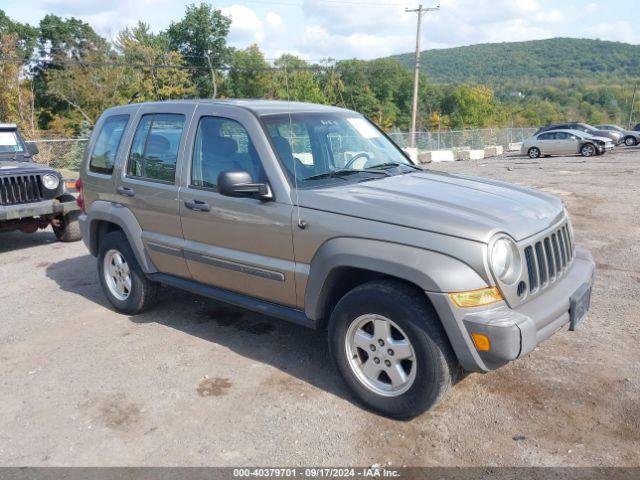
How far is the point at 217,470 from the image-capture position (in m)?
3.11

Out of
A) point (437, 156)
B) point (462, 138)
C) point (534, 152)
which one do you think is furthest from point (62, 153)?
point (462, 138)

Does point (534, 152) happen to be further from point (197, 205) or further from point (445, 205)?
point (445, 205)

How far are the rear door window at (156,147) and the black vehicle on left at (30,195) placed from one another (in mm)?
3755

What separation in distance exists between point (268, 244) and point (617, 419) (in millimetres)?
2477

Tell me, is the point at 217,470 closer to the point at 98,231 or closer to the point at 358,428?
the point at 358,428

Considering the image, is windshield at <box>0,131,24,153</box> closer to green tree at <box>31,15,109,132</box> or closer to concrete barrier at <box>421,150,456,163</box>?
concrete barrier at <box>421,150,456,163</box>

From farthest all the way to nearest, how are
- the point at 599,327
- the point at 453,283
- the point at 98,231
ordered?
the point at 98,231 < the point at 599,327 < the point at 453,283

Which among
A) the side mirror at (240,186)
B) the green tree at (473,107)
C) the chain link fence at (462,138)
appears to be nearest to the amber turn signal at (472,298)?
the side mirror at (240,186)

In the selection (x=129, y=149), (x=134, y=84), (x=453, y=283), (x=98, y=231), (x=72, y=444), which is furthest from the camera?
(x=134, y=84)

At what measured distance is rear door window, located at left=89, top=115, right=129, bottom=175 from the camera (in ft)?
17.5

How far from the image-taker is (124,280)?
5.46 m

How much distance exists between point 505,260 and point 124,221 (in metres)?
3.41

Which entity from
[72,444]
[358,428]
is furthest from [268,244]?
[72,444]

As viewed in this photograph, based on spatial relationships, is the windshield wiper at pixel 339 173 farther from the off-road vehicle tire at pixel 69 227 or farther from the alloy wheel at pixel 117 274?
the off-road vehicle tire at pixel 69 227
